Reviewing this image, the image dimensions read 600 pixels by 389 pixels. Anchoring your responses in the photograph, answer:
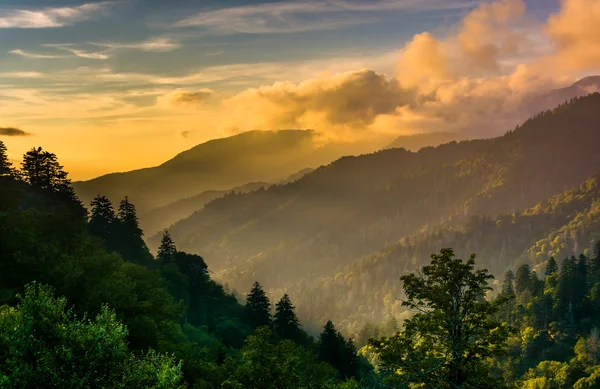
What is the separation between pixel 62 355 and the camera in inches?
764

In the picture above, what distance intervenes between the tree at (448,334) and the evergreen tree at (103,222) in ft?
261

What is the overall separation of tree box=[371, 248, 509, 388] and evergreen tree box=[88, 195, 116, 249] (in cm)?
7964

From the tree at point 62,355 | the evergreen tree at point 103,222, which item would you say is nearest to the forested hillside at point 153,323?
→ the tree at point 62,355

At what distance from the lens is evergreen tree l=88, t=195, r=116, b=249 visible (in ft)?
307

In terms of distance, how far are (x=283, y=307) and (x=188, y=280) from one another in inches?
841

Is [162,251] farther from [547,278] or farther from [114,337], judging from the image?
[547,278]

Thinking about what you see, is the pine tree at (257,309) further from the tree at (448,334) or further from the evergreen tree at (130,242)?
the tree at (448,334)

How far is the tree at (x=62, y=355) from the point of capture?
19.0 m

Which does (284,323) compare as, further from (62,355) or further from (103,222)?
(62,355)

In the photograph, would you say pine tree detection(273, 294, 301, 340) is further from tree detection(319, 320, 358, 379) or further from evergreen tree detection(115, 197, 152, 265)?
evergreen tree detection(115, 197, 152, 265)

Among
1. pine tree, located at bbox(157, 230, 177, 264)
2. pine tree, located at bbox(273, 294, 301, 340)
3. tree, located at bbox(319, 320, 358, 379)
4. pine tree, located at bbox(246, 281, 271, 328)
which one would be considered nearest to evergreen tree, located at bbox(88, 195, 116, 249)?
pine tree, located at bbox(157, 230, 177, 264)

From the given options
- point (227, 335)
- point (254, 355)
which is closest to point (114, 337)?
point (254, 355)

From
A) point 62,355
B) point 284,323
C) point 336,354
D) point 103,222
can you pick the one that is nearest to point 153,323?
point 62,355

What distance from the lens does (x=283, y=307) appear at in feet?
315
